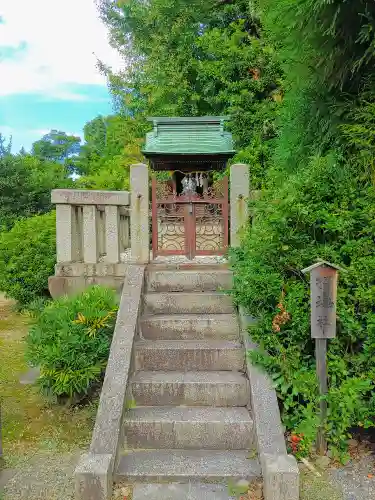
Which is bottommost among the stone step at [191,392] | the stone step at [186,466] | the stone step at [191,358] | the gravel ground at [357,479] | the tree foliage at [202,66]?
the gravel ground at [357,479]

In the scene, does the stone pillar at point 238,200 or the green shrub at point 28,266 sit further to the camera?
the green shrub at point 28,266

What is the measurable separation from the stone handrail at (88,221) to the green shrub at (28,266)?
2.74 m

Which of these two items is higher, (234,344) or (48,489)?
(234,344)

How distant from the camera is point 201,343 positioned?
16.4 feet

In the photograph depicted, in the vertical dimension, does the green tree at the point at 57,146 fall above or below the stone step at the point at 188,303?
above

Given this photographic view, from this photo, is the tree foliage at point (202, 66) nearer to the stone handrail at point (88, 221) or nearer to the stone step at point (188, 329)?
the stone handrail at point (88, 221)

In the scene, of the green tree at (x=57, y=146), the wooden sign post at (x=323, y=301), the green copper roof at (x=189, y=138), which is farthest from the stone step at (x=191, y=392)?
the green tree at (x=57, y=146)

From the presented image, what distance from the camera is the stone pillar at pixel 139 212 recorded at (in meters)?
5.88

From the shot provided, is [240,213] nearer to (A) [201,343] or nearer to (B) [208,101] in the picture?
(A) [201,343]

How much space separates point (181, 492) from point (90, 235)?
365cm

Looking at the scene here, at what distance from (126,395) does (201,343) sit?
1109 millimetres

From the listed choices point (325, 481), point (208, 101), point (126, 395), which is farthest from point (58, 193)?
point (208, 101)

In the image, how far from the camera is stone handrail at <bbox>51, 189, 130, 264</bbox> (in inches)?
238

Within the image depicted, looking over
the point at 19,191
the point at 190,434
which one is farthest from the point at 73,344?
the point at 19,191
